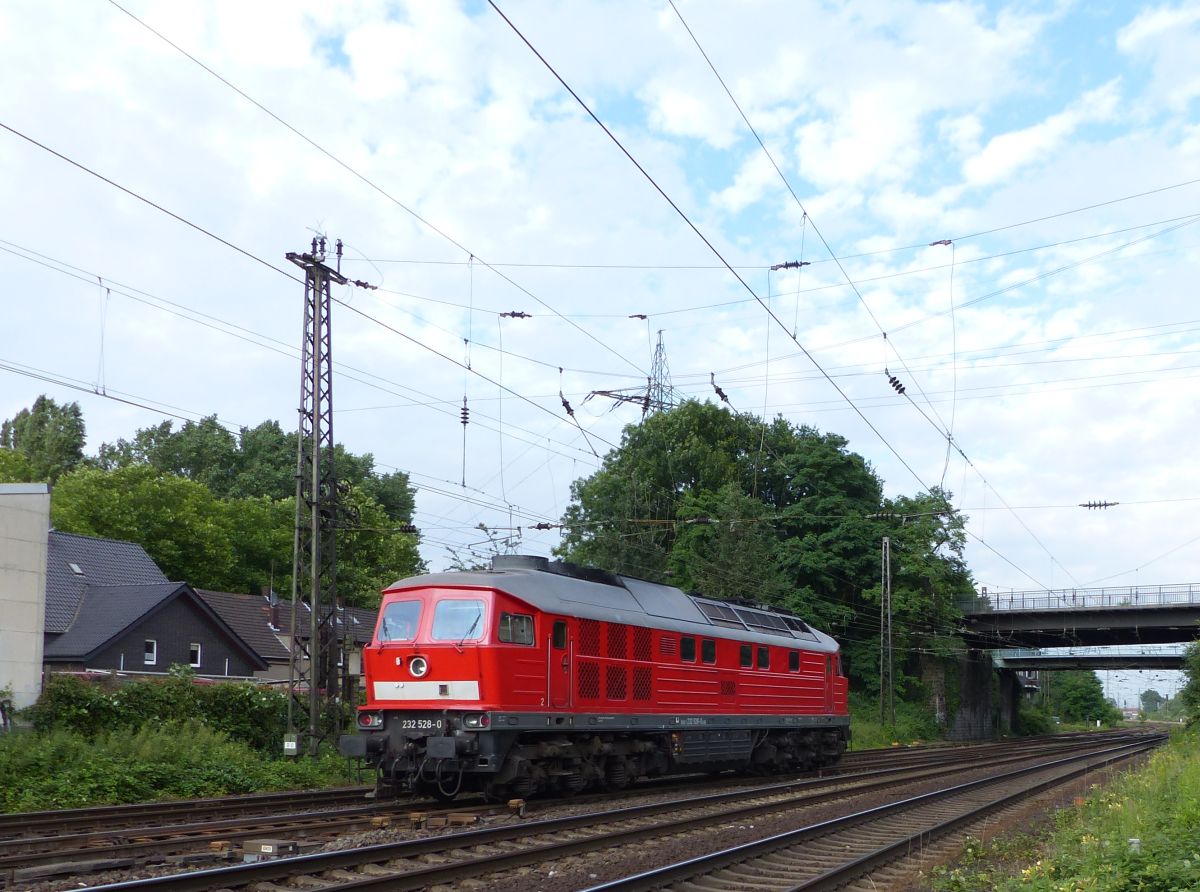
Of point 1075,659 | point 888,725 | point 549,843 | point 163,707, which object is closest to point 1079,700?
point 1075,659

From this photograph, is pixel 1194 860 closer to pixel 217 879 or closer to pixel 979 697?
pixel 217 879

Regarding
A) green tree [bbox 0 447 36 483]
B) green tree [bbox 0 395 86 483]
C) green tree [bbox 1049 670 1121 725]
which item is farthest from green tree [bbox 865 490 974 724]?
green tree [bbox 1049 670 1121 725]

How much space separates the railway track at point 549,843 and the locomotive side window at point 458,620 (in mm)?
3371

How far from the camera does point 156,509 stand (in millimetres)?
65000

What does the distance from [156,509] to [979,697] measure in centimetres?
5139

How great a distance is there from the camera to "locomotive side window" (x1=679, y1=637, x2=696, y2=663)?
21.9 meters

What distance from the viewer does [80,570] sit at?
45.2m

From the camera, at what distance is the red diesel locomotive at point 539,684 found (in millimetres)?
16984

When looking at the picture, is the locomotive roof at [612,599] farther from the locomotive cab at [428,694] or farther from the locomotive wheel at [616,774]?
the locomotive wheel at [616,774]

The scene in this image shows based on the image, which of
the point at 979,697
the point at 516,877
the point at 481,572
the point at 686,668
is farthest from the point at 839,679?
the point at 979,697

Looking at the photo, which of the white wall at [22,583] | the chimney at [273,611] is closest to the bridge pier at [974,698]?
the chimney at [273,611]

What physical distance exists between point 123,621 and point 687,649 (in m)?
28.0

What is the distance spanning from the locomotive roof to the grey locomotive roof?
2702cm

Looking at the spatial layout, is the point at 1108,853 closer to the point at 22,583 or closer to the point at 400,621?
the point at 400,621
